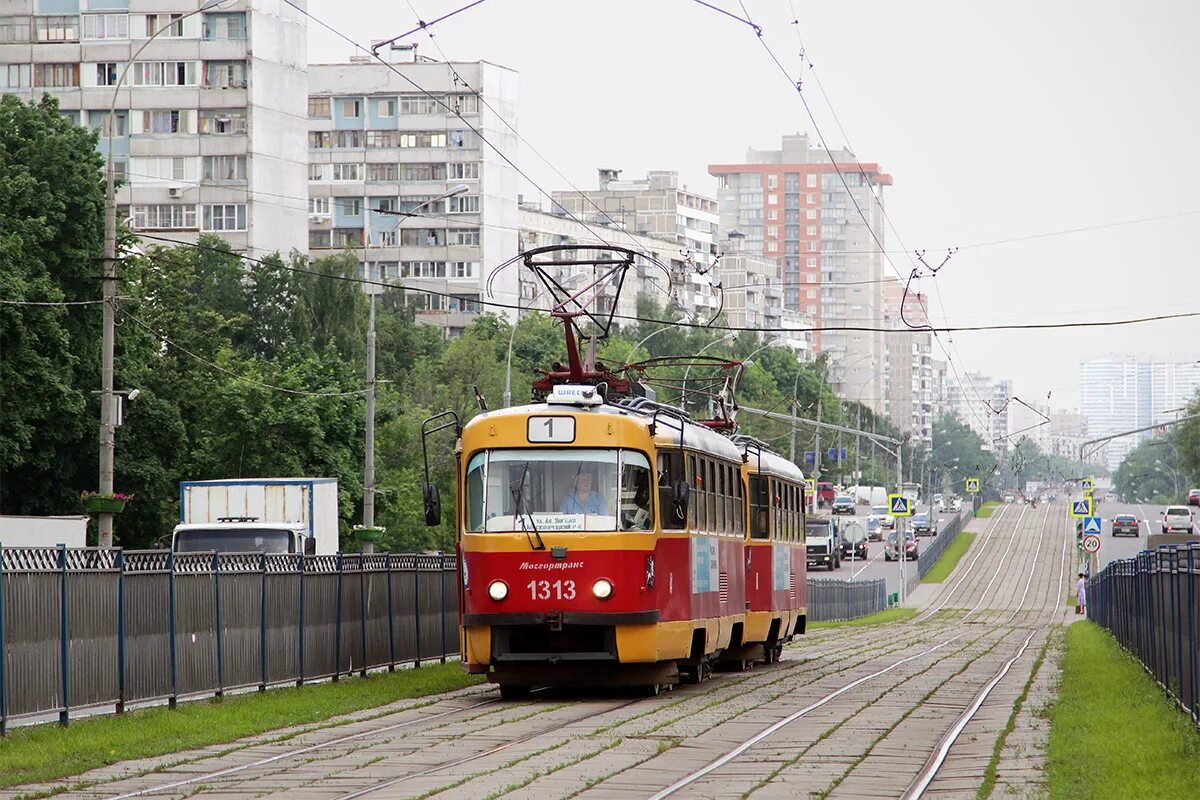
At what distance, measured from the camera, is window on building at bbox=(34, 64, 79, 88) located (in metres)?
92.6

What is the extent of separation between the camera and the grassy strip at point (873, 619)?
56125mm

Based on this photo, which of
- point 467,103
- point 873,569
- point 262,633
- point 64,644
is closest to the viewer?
point 64,644

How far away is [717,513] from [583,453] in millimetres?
4205

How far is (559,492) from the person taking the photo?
71.5ft

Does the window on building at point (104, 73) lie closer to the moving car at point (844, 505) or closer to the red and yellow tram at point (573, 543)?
the moving car at point (844, 505)

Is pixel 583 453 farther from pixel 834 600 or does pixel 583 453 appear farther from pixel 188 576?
pixel 834 600

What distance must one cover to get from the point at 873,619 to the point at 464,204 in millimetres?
60255

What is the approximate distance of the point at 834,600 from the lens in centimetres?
6056

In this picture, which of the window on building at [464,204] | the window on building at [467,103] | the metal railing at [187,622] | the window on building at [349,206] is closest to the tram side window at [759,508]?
the metal railing at [187,622]

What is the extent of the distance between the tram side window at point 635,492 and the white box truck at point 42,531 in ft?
57.9

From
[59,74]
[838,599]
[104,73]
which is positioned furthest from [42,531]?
[59,74]

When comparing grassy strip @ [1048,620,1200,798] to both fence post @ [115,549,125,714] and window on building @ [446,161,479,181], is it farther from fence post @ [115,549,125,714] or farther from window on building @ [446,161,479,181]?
window on building @ [446,161,479,181]

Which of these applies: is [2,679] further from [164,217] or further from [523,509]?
[164,217]

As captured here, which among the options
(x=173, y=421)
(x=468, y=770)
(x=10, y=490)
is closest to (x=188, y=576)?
(x=468, y=770)
